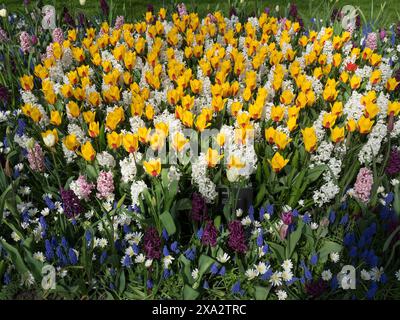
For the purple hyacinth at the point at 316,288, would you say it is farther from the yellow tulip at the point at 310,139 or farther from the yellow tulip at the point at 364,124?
the yellow tulip at the point at 364,124

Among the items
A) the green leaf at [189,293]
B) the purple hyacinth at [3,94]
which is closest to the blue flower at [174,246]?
the green leaf at [189,293]

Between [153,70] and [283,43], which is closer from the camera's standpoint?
[153,70]

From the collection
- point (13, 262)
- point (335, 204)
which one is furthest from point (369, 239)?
point (13, 262)

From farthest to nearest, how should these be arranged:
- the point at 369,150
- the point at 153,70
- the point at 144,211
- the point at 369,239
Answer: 1. the point at 153,70
2. the point at 369,150
3. the point at 144,211
4. the point at 369,239

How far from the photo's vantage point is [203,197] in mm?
2777

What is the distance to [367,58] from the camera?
4289mm

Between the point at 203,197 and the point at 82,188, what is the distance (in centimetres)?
67

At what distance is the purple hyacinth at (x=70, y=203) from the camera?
2633 millimetres

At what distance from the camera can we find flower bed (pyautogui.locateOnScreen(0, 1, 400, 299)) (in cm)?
255

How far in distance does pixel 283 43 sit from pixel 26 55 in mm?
2511

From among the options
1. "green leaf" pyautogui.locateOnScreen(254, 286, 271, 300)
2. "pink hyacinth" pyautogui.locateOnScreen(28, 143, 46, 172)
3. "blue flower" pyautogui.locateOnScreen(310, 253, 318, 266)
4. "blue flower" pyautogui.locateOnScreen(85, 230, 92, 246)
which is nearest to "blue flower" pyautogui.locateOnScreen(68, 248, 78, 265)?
"blue flower" pyautogui.locateOnScreen(85, 230, 92, 246)

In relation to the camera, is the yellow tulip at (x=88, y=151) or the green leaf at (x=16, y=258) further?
the yellow tulip at (x=88, y=151)

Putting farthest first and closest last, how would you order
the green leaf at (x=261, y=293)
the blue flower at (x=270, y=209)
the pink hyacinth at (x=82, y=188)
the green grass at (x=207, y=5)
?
the green grass at (x=207, y=5), the blue flower at (x=270, y=209), the pink hyacinth at (x=82, y=188), the green leaf at (x=261, y=293)
